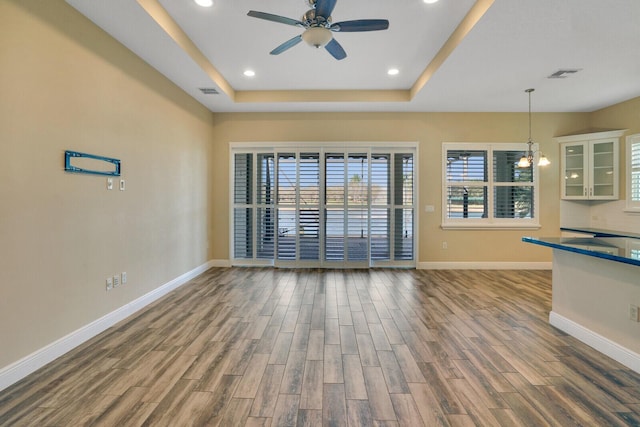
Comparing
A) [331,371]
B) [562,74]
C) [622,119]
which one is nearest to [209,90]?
[331,371]

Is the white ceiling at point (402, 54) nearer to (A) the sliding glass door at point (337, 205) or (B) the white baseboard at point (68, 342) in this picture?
(A) the sliding glass door at point (337, 205)

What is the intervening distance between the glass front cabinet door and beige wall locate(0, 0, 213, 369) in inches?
274

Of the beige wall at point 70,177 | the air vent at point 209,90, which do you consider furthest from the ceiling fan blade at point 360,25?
the air vent at point 209,90

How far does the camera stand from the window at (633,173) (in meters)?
4.77

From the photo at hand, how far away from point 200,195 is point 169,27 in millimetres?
2787

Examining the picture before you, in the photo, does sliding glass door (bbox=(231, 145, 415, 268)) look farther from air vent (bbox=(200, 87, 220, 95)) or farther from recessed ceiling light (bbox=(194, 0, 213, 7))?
recessed ceiling light (bbox=(194, 0, 213, 7))

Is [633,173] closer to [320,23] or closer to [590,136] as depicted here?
[590,136]

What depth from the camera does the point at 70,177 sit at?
2.58 metres

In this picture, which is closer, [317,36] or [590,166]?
[317,36]

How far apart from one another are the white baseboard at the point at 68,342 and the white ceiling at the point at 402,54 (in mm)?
2917

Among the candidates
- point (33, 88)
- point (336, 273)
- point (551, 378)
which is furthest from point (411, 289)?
point (33, 88)

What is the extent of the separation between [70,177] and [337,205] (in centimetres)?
401

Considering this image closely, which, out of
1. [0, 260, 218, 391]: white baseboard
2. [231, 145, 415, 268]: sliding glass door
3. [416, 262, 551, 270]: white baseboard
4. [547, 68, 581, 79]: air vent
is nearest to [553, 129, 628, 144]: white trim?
[547, 68, 581, 79]: air vent

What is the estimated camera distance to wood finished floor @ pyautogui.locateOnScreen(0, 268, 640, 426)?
175 centimetres
